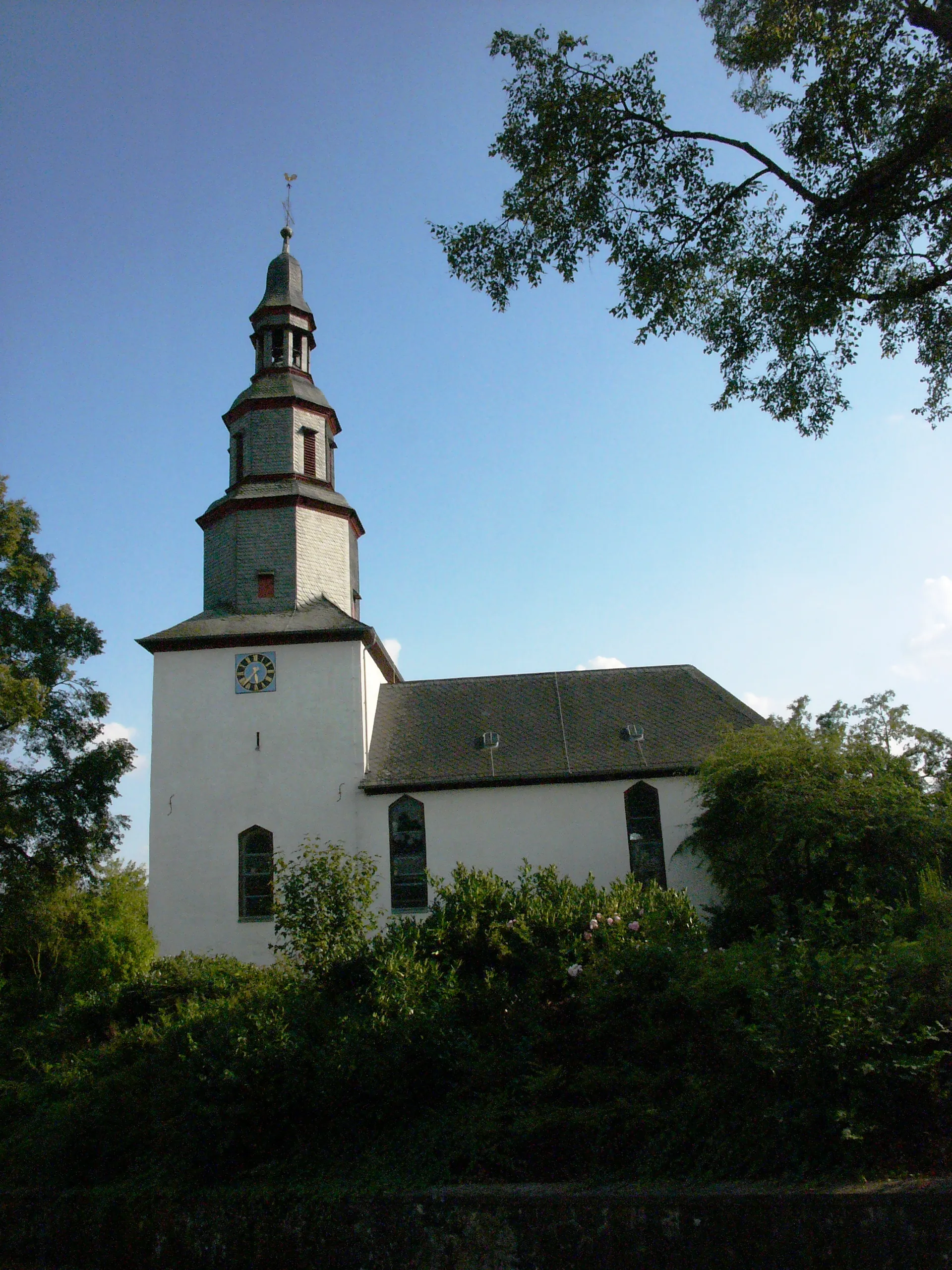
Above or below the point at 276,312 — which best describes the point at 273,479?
below

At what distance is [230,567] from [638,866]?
11.2 metres

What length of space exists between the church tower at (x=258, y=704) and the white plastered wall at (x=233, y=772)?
0.02 metres

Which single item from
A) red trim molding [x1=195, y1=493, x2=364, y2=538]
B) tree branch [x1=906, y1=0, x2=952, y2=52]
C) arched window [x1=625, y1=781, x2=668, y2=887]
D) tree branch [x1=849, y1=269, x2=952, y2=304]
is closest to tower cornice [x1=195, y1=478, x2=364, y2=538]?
red trim molding [x1=195, y1=493, x2=364, y2=538]

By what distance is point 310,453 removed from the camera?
2359 cm

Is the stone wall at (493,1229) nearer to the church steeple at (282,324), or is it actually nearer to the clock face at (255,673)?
the clock face at (255,673)

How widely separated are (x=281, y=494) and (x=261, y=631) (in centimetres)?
326

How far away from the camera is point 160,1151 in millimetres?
10062

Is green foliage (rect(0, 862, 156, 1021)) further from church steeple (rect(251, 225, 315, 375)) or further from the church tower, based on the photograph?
church steeple (rect(251, 225, 315, 375))

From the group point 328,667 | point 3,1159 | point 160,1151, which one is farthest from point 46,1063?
point 328,667

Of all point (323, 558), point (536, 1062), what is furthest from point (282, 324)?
point (536, 1062)

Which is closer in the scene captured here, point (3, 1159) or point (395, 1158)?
point (395, 1158)

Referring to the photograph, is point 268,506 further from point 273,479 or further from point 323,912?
point 323,912

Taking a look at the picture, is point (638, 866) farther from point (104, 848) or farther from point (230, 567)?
point (104, 848)

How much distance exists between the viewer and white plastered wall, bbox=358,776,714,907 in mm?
20469
